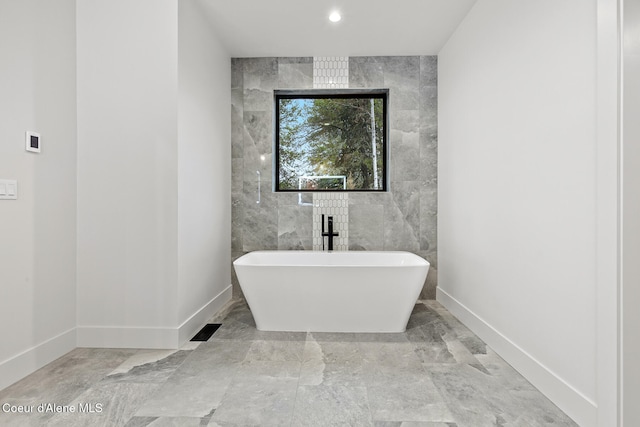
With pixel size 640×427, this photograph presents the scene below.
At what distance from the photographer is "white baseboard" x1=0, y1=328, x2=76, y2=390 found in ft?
6.10

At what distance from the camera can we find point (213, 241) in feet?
10.4

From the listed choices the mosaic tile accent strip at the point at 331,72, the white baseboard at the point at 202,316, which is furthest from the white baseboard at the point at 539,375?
the mosaic tile accent strip at the point at 331,72

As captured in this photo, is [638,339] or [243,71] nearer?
[638,339]

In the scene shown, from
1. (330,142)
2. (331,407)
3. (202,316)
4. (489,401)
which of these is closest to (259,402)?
(331,407)

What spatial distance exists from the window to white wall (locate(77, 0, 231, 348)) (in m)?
1.60

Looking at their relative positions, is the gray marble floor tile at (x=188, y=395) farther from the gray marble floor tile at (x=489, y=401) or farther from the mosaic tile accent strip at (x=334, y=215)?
the mosaic tile accent strip at (x=334, y=215)

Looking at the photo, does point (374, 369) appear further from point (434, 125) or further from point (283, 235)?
point (434, 125)

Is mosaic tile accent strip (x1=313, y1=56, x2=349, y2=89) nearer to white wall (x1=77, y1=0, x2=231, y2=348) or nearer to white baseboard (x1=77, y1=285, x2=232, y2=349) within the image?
white wall (x1=77, y1=0, x2=231, y2=348)

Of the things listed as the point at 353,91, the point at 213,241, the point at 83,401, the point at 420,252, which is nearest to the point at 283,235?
the point at 213,241

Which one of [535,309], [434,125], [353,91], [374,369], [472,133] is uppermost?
[353,91]

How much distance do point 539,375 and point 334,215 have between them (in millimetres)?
2285

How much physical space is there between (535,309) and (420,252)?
1758mm

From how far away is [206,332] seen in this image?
2703 mm

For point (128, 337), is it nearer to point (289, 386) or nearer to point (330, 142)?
point (289, 386)
